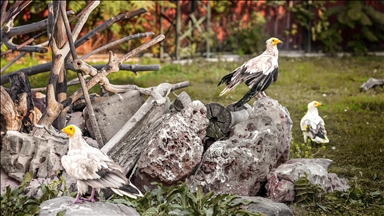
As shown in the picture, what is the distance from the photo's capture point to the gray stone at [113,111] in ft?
22.9

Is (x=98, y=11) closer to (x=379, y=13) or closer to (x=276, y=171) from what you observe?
(x=379, y=13)

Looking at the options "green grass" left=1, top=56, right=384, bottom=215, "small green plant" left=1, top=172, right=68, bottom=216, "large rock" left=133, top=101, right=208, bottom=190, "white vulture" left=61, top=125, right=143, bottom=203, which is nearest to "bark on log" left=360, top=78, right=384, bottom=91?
"green grass" left=1, top=56, right=384, bottom=215

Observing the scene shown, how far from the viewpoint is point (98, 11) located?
51.8ft

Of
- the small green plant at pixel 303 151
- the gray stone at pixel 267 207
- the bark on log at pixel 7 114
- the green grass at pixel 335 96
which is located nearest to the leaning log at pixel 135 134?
the bark on log at pixel 7 114

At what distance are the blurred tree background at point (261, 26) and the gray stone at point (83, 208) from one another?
1090 cm

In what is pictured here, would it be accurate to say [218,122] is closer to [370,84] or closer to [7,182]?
[7,182]

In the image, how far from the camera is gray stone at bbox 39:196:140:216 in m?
5.13

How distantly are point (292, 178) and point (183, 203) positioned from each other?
1.26 m

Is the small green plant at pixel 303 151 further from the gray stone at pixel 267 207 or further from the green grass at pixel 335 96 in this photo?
the gray stone at pixel 267 207

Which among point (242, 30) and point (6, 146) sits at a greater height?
point (6, 146)

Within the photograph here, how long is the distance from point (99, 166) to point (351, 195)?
8.00 feet

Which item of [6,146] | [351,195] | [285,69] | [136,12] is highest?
[136,12]

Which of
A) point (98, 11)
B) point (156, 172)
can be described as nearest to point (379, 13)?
point (98, 11)

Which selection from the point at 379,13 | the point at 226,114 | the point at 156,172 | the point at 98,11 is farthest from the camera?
the point at 379,13
